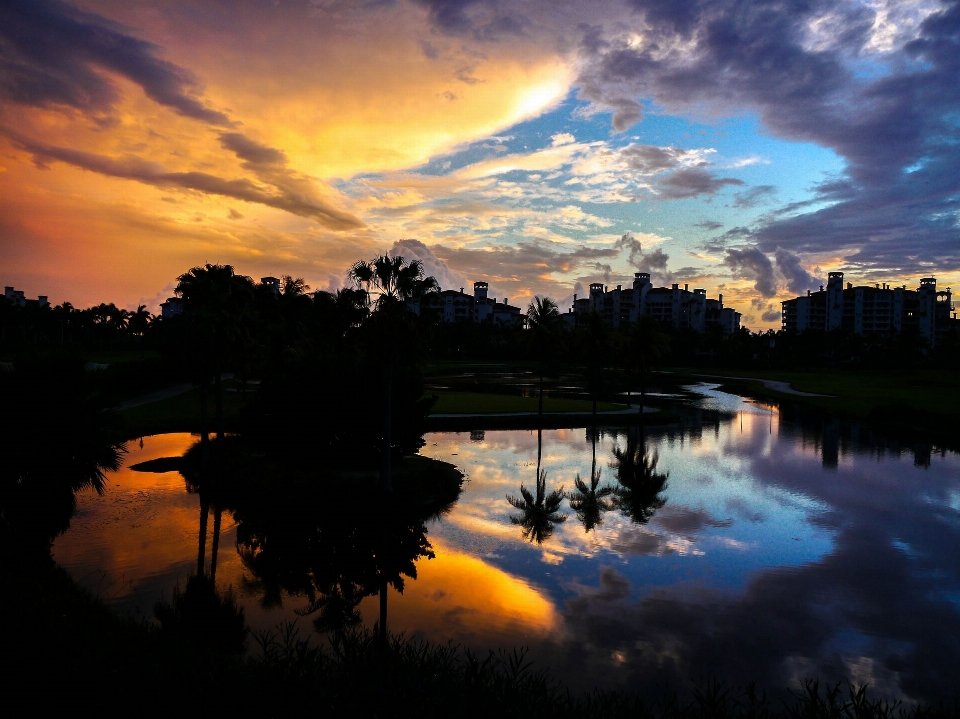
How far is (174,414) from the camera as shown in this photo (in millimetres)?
50688

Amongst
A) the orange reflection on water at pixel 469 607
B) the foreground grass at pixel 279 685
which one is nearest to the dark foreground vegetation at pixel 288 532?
the foreground grass at pixel 279 685

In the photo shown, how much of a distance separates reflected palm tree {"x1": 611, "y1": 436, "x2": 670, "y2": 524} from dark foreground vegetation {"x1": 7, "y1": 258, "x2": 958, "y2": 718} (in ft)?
0.81

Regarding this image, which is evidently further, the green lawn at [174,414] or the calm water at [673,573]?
A: the green lawn at [174,414]

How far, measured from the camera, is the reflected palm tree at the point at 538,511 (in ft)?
78.3

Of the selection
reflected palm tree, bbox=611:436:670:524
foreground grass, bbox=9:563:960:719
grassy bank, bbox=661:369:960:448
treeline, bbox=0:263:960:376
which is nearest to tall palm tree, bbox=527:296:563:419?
treeline, bbox=0:263:960:376

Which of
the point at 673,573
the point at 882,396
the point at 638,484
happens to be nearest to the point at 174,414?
the point at 638,484

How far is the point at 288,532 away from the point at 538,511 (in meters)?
10.3

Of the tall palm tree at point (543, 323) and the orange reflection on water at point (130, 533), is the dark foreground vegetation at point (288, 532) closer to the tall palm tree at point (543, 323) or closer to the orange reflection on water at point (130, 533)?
the orange reflection on water at point (130, 533)

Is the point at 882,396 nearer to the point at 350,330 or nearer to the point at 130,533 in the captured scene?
the point at 350,330

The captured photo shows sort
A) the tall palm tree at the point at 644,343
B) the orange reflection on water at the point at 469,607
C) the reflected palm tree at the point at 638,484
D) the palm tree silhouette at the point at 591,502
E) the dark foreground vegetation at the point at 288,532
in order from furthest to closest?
the tall palm tree at the point at 644,343 < the reflected palm tree at the point at 638,484 < the palm tree silhouette at the point at 591,502 < the orange reflection on water at the point at 469,607 < the dark foreground vegetation at the point at 288,532

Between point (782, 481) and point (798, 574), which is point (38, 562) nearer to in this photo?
point (798, 574)

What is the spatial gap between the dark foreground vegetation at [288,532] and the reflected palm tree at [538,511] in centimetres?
17

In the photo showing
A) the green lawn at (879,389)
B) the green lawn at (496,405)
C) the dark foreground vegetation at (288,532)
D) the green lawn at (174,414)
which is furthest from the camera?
the green lawn at (879,389)

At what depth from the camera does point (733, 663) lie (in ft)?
45.6
